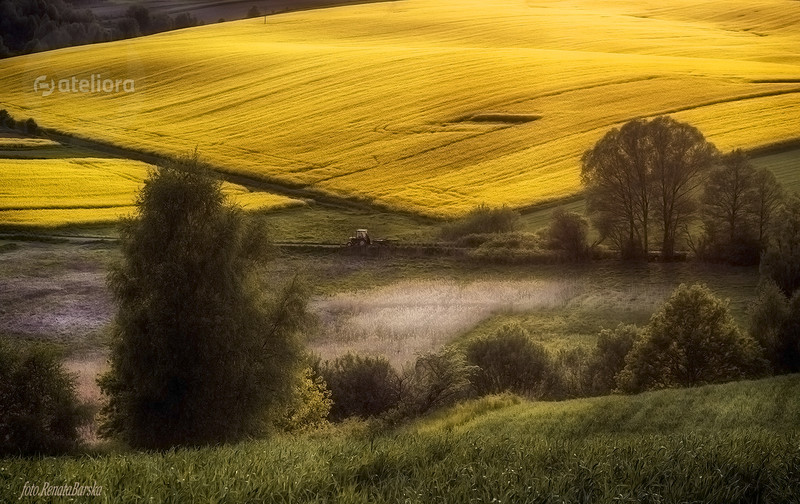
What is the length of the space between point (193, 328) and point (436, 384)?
24.2 feet

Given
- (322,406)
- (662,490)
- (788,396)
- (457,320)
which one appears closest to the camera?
(662,490)

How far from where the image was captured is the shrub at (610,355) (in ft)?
88.1

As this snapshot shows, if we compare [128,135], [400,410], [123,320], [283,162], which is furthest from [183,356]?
[128,135]

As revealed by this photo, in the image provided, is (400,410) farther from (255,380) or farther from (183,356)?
(183,356)

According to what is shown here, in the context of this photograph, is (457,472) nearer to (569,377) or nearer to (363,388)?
(363,388)

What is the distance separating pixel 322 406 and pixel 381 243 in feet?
69.9

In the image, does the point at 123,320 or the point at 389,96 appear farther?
the point at 389,96

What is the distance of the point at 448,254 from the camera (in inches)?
1703

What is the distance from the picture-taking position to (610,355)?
89.4ft

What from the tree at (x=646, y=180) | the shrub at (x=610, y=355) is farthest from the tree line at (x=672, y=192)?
the shrub at (x=610, y=355)

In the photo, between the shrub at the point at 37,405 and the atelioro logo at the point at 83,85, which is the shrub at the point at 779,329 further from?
the atelioro logo at the point at 83,85

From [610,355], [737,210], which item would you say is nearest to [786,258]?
[610,355]

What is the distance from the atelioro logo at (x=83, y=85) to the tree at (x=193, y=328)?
238 ft

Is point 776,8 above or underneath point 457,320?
above
